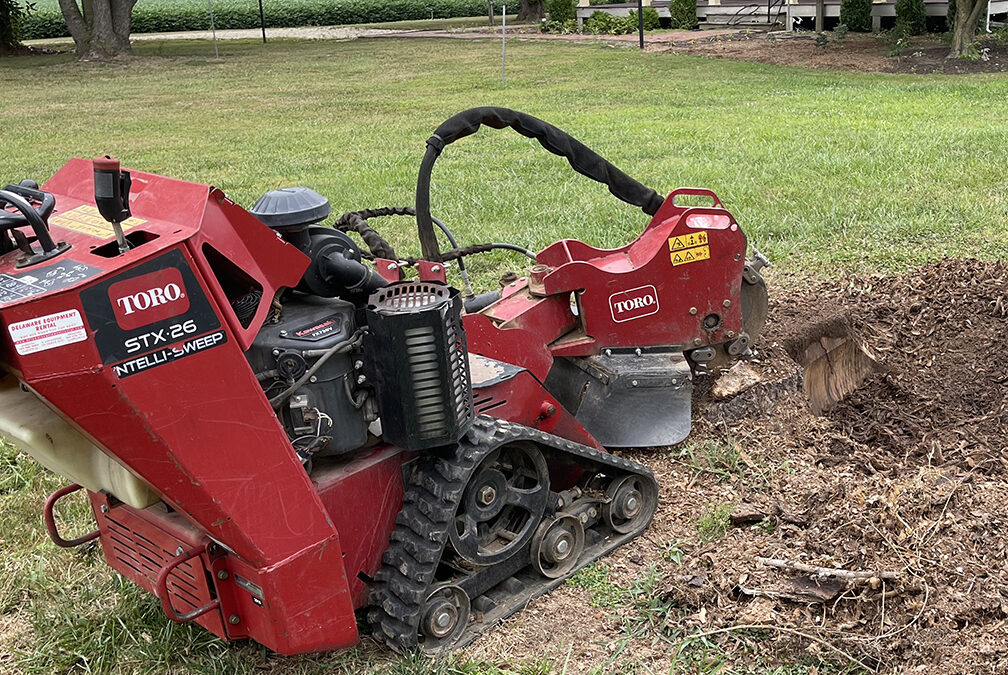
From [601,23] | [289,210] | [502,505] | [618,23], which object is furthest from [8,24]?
[502,505]

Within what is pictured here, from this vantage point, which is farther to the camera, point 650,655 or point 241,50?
point 241,50

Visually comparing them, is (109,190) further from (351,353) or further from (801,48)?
(801,48)

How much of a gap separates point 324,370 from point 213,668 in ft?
3.50

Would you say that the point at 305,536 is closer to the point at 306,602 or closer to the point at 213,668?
the point at 306,602

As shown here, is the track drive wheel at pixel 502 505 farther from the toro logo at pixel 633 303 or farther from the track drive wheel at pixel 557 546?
the toro logo at pixel 633 303

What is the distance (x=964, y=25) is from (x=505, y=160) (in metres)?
12.8

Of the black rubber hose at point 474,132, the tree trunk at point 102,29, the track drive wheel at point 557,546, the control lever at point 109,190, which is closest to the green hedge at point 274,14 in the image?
the tree trunk at point 102,29

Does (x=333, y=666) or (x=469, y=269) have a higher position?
(x=469, y=269)

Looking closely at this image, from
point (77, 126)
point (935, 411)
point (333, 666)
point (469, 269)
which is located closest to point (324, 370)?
point (333, 666)

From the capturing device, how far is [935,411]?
16.8 ft

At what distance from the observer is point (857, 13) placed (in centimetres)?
2661

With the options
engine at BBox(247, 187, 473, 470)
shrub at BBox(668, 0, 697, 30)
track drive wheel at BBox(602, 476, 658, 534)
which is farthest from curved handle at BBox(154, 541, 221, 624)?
shrub at BBox(668, 0, 697, 30)

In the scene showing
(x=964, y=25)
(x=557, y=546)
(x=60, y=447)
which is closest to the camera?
(x=60, y=447)

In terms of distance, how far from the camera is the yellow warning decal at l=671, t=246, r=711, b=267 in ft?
14.1
